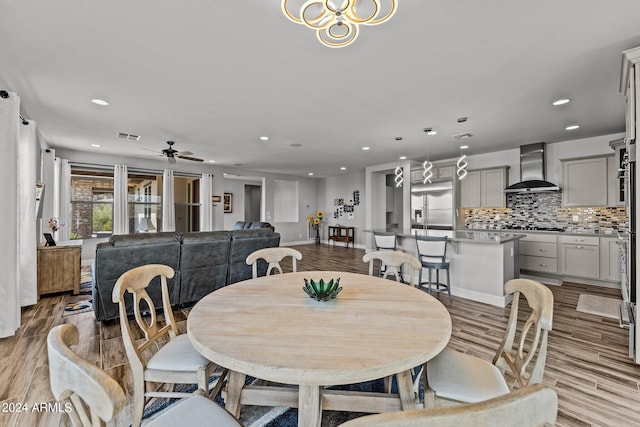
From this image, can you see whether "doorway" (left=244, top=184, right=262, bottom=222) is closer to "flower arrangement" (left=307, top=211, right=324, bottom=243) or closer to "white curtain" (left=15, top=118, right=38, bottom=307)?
"flower arrangement" (left=307, top=211, right=324, bottom=243)

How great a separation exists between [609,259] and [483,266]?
2.43 metres

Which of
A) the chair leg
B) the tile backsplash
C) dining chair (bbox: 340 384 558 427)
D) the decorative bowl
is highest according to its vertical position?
the tile backsplash

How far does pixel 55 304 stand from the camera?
365 centimetres

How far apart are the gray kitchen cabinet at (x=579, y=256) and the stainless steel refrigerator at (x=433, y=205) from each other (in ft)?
6.45

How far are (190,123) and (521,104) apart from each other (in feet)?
14.9

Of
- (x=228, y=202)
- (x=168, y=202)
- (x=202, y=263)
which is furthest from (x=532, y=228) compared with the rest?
(x=228, y=202)

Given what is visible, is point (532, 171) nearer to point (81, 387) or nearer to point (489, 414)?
point (489, 414)

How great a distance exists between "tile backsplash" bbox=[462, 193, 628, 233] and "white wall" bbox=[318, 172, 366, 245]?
365 cm

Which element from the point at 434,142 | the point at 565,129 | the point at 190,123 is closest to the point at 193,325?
the point at 190,123

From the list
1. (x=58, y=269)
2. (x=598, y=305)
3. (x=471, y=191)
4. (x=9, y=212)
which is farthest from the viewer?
(x=471, y=191)

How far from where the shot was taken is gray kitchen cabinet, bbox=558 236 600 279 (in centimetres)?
456

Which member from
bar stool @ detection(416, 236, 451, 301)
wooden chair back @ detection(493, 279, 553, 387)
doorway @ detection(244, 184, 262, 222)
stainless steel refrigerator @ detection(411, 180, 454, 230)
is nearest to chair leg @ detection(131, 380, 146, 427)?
wooden chair back @ detection(493, 279, 553, 387)

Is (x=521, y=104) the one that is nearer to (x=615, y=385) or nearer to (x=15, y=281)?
(x=615, y=385)

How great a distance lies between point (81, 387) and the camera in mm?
650
